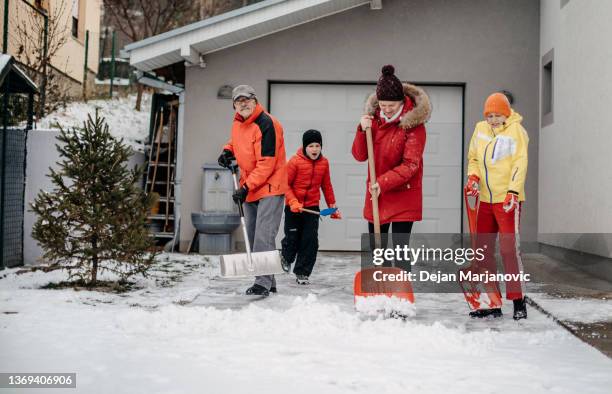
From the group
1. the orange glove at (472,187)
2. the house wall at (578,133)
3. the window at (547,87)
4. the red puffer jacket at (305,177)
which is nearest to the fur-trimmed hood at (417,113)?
the orange glove at (472,187)

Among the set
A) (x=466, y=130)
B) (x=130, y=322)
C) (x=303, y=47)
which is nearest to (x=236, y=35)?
(x=303, y=47)

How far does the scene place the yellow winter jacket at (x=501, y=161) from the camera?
16.5 ft

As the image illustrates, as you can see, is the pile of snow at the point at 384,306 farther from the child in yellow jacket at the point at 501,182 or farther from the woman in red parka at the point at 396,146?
the child in yellow jacket at the point at 501,182

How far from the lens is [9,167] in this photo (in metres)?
8.16

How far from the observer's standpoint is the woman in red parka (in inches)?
200

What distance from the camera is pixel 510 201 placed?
16.2 ft

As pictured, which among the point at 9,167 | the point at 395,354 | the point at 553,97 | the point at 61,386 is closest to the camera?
the point at 61,386

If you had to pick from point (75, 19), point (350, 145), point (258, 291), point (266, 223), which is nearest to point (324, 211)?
point (266, 223)

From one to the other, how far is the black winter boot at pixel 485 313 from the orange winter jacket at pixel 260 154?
74.6 inches

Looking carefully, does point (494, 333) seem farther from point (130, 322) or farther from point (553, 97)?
point (553, 97)

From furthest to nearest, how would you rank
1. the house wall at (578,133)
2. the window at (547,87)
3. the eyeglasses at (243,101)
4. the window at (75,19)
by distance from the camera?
the window at (75,19), the window at (547,87), the house wall at (578,133), the eyeglasses at (243,101)

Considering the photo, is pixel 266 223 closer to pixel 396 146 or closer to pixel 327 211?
pixel 327 211

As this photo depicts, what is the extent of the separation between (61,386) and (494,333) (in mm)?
2705

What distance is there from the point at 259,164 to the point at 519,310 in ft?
7.67
